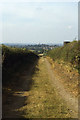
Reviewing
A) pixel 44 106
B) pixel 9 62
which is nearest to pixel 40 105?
pixel 44 106

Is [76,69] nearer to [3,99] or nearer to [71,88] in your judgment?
[71,88]

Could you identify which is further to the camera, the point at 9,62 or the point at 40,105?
the point at 9,62

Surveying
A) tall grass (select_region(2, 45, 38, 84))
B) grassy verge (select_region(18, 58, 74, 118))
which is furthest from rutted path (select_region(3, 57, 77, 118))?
tall grass (select_region(2, 45, 38, 84))

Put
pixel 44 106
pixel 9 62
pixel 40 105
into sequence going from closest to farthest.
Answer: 1. pixel 44 106
2. pixel 40 105
3. pixel 9 62

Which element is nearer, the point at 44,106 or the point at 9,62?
the point at 44,106

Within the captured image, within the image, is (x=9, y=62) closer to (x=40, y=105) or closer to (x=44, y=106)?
(x=40, y=105)

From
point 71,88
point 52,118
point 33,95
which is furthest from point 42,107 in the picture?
point 71,88

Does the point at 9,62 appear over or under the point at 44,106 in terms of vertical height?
over

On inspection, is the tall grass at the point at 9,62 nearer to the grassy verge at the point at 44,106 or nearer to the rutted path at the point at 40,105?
the rutted path at the point at 40,105

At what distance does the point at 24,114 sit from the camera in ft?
21.6

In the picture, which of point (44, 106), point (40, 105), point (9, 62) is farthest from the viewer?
point (9, 62)

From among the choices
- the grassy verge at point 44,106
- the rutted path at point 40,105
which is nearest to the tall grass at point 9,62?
the rutted path at point 40,105

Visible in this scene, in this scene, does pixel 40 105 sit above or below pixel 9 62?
below

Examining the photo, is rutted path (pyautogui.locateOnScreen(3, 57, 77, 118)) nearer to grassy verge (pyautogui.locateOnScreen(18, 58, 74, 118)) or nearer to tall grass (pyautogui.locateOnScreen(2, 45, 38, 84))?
grassy verge (pyautogui.locateOnScreen(18, 58, 74, 118))
